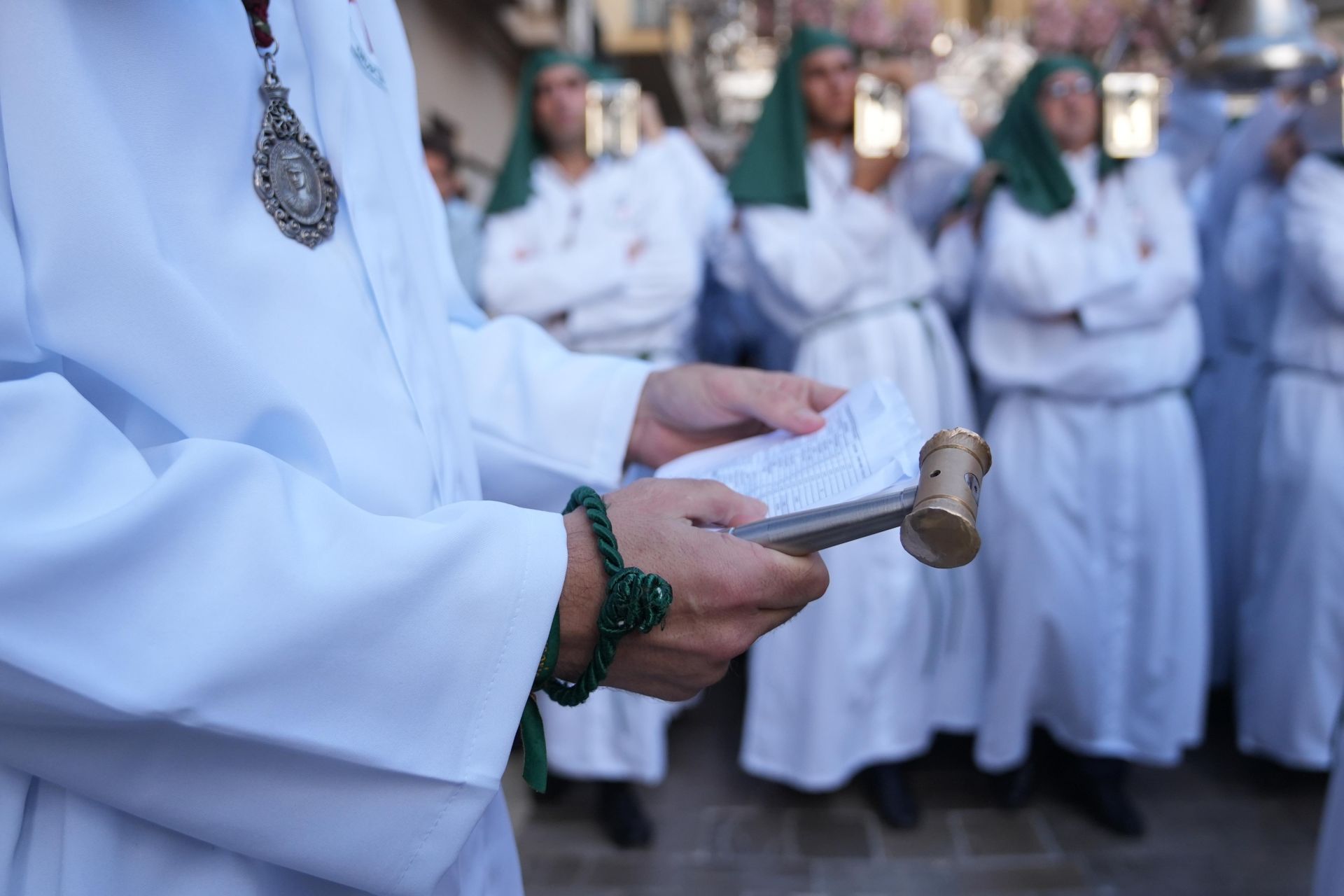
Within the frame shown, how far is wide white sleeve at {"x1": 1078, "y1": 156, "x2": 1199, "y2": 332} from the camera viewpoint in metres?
2.74

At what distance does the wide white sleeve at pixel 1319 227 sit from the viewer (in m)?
2.76

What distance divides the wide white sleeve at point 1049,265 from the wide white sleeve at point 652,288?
0.95 m

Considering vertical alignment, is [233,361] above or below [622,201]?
above

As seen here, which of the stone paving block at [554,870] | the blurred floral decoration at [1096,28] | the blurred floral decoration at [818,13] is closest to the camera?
the stone paving block at [554,870]

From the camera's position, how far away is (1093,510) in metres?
2.88

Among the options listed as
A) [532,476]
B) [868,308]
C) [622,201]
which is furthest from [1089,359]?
[532,476]

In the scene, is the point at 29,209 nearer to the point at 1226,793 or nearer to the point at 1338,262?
the point at 1338,262

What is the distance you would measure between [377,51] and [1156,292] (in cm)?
242

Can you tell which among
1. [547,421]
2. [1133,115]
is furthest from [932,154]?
[547,421]

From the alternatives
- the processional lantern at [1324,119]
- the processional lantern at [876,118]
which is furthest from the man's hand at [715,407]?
the processional lantern at [1324,119]

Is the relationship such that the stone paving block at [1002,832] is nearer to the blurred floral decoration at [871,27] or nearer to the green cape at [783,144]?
the green cape at [783,144]

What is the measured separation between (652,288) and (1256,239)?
219 cm

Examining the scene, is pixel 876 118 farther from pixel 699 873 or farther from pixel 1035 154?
pixel 699 873

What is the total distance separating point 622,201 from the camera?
328cm
